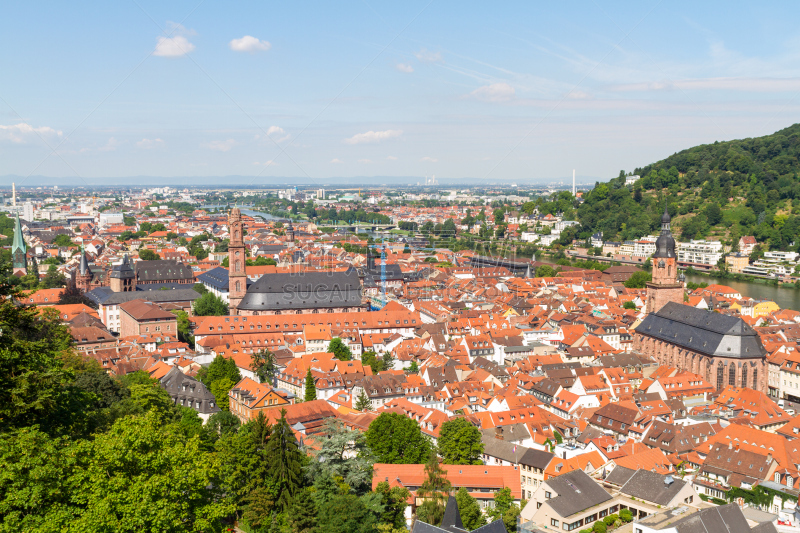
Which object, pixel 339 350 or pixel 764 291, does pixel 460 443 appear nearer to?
pixel 339 350

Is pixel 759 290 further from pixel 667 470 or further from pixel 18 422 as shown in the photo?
pixel 18 422

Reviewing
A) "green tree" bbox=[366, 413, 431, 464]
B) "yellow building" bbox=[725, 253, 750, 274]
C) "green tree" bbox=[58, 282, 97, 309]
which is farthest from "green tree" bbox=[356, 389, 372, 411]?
"yellow building" bbox=[725, 253, 750, 274]

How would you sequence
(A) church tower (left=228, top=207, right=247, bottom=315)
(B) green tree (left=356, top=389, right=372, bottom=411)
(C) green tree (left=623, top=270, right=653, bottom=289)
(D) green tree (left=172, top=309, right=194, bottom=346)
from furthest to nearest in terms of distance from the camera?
1. (C) green tree (left=623, top=270, right=653, bottom=289)
2. (A) church tower (left=228, top=207, right=247, bottom=315)
3. (D) green tree (left=172, top=309, right=194, bottom=346)
4. (B) green tree (left=356, top=389, right=372, bottom=411)

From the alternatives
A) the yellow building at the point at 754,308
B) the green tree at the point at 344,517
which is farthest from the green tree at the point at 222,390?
the yellow building at the point at 754,308

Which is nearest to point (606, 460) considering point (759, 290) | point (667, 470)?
point (667, 470)

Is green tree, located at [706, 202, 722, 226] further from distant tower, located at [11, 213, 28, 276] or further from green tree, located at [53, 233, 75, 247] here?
green tree, located at [53, 233, 75, 247]
